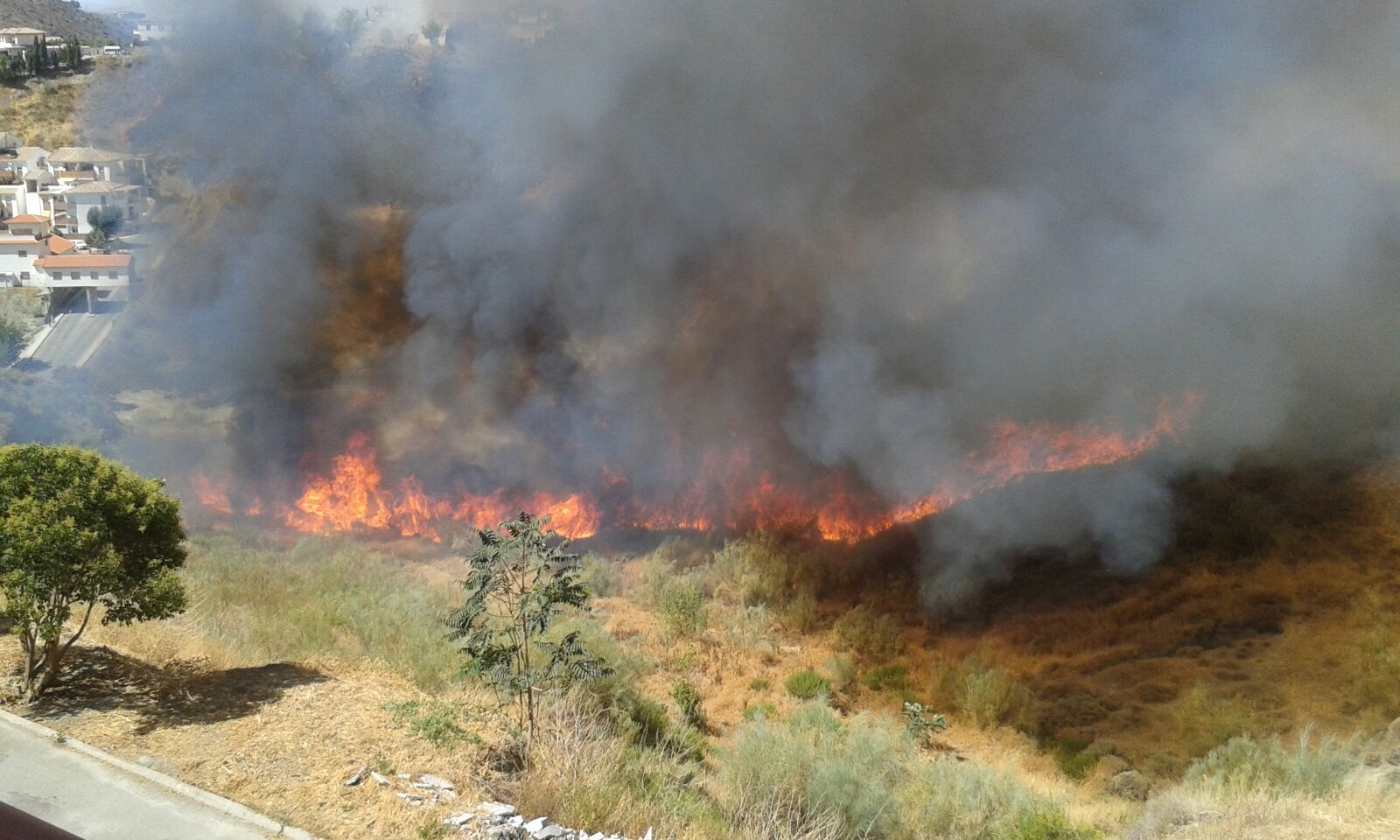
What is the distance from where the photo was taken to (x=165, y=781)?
18.3 ft

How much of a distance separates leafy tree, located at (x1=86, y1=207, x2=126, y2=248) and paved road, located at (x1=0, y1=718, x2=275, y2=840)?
87.3 feet

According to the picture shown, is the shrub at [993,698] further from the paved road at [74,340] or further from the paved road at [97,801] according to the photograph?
the paved road at [74,340]

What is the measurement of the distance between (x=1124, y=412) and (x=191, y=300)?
792 inches

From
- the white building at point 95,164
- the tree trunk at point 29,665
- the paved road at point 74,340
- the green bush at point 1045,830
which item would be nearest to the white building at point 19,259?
the white building at point 95,164

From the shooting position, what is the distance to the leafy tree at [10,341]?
883 inches

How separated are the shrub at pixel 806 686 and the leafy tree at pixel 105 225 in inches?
1059

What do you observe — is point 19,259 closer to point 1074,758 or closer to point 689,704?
point 689,704

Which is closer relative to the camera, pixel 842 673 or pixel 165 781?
pixel 165 781

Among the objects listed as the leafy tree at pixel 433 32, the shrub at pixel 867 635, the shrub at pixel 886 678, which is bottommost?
the shrub at pixel 886 678

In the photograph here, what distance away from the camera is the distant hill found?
171ft

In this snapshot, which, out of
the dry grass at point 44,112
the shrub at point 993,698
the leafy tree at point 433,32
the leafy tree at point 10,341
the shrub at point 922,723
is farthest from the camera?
the dry grass at point 44,112

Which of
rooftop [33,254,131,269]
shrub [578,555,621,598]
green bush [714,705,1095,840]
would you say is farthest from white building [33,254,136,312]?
green bush [714,705,1095,840]

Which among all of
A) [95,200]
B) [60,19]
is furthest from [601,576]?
[60,19]

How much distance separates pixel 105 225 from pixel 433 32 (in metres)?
12.4
